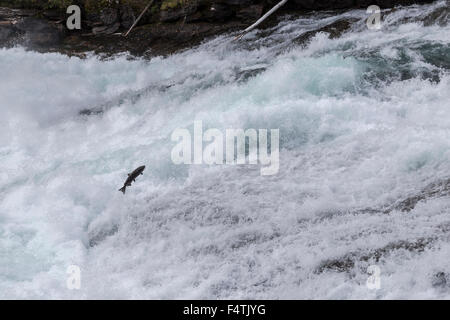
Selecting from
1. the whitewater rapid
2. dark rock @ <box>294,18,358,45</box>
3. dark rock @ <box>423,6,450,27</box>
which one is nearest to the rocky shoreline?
the whitewater rapid

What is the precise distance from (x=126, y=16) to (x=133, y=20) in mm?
215

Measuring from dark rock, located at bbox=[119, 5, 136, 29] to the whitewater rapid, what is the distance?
1547mm

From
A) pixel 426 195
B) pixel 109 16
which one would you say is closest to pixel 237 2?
pixel 109 16

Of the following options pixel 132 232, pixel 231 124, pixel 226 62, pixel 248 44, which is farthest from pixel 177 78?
pixel 132 232

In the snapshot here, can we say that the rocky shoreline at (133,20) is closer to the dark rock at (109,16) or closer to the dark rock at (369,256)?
the dark rock at (109,16)

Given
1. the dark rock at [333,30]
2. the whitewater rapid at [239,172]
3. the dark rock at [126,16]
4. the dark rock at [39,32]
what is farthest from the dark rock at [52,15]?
the dark rock at [333,30]

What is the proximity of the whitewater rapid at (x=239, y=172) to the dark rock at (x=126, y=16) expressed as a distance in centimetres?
155

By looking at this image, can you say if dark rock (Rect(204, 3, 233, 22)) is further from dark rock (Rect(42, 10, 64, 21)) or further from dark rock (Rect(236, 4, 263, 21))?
dark rock (Rect(42, 10, 64, 21))

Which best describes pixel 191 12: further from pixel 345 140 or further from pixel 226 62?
pixel 345 140

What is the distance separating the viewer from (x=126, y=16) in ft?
40.5

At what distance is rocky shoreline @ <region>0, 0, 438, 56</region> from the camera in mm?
11711

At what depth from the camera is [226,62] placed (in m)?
10.4

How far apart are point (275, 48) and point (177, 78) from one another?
6.39 ft

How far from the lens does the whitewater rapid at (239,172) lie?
17.0 ft
